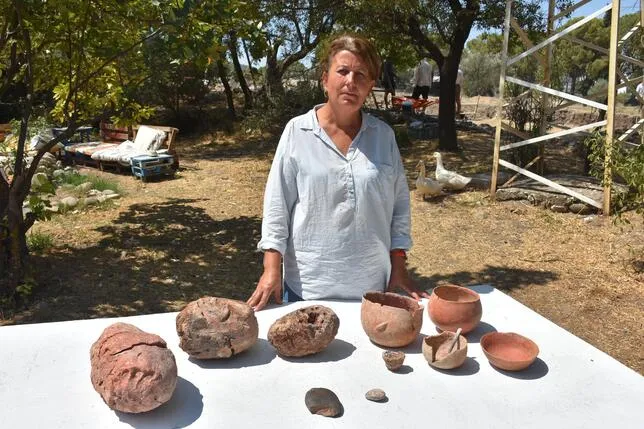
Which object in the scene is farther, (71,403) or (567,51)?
(567,51)

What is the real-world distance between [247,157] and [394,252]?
841cm

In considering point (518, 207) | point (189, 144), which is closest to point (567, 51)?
point (189, 144)

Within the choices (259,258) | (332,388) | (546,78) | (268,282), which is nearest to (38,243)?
(259,258)

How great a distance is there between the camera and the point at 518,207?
6.22 metres

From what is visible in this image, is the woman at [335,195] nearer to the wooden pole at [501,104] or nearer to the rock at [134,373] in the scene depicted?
the rock at [134,373]

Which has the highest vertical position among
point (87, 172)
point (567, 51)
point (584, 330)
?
point (567, 51)

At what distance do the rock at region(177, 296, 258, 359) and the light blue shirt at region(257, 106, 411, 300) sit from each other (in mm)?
404

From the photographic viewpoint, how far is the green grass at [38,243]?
16.4 feet

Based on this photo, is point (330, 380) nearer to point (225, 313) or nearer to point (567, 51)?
point (225, 313)

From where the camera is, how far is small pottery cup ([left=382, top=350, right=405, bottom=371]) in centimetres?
147

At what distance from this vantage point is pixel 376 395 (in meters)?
1.34

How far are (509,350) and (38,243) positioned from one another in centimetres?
464

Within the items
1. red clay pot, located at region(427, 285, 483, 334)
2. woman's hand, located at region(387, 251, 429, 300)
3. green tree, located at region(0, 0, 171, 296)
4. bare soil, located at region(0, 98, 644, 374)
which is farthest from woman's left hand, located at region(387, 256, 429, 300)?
green tree, located at region(0, 0, 171, 296)

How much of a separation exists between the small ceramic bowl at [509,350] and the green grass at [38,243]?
14.9 ft
